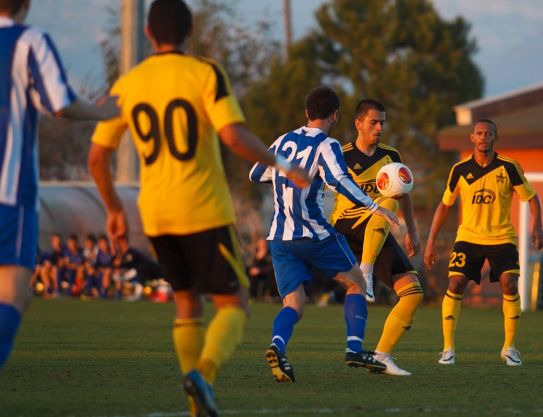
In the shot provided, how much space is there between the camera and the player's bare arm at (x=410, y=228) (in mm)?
10633

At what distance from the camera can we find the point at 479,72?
49.1m

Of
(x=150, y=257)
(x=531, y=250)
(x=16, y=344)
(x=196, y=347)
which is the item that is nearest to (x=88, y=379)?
(x=196, y=347)

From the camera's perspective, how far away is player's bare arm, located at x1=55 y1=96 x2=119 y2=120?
6629mm

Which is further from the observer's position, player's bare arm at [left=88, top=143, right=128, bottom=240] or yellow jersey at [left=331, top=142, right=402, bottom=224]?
yellow jersey at [left=331, top=142, right=402, bottom=224]

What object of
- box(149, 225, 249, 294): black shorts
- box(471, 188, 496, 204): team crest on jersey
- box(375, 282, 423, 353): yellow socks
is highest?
box(471, 188, 496, 204): team crest on jersey

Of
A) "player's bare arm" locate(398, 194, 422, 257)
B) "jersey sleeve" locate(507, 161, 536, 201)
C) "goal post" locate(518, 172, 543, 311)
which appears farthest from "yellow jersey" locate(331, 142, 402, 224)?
"goal post" locate(518, 172, 543, 311)

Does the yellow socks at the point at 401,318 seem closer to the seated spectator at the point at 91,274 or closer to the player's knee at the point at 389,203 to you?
the player's knee at the point at 389,203

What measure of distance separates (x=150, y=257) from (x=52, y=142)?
29318mm

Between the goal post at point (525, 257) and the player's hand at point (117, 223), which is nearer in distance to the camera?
the player's hand at point (117, 223)

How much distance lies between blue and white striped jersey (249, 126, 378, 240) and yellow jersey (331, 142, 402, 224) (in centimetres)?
113

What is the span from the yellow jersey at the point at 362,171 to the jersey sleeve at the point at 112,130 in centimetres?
401

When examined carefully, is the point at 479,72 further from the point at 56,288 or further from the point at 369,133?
the point at 369,133

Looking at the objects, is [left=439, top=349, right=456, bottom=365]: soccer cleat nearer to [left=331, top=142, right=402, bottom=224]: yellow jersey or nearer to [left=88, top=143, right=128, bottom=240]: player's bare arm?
[left=331, top=142, right=402, bottom=224]: yellow jersey

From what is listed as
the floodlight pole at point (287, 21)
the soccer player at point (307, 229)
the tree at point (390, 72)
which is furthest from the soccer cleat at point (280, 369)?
the floodlight pole at point (287, 21)
